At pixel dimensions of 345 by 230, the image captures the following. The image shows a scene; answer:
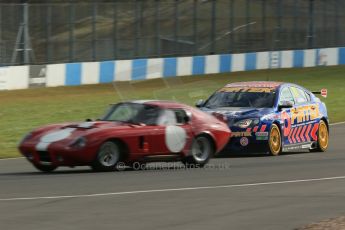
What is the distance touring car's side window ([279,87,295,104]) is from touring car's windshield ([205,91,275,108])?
20 cm

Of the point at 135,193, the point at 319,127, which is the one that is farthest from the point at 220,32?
the point at 135,193

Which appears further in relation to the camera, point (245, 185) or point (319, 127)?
point (319, 127)

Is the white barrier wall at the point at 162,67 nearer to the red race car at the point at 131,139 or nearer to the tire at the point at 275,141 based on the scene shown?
the tire at the point at 275,141

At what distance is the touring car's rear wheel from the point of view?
1919cm

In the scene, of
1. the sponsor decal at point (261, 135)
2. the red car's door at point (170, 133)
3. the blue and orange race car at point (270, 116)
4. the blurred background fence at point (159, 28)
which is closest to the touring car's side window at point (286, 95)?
the blue and orange race car at point (270, 116)

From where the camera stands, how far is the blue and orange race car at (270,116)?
17500mm

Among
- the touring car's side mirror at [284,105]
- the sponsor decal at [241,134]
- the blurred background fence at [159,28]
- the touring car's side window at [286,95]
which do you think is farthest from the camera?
the blurred background fence at [159,28]

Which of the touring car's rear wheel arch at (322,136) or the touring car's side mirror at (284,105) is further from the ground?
the touring car's side mirror at (284,105)

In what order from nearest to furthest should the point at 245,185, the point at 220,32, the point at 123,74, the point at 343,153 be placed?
the point at 245,185
the point at 343,153
the point at 123,74
the point at 220,32

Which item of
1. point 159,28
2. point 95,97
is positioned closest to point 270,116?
point 95,97

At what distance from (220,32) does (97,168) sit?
3350cm

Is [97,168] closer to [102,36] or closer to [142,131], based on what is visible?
[142,131]

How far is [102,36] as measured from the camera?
40.4 m

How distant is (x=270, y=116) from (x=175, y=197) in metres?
6.89
